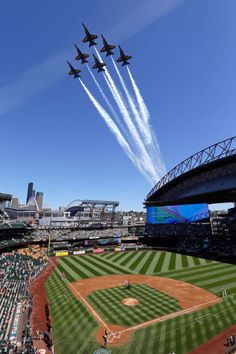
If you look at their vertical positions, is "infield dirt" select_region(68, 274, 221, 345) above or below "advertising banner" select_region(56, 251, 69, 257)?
below

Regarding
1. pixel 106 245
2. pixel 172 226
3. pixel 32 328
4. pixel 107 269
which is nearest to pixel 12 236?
pixel 106 245

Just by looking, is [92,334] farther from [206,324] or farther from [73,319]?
[206,324]

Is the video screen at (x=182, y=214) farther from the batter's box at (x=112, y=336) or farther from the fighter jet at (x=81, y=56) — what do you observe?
the batter's box at (x=112, y=336)

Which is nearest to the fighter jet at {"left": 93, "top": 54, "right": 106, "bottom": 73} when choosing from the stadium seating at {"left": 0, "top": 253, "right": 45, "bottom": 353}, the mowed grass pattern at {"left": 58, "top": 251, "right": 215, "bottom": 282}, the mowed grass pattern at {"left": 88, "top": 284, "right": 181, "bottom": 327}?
the mowed grass pattern at {"left": 58, "top": 251, "right": 215, "bottom": 282}

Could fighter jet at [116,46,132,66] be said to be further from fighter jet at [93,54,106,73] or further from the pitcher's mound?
the pitcher's mound

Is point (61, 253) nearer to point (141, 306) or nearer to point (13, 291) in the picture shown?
point (13, 291)

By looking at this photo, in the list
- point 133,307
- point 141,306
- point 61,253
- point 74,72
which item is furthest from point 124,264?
point 74,72

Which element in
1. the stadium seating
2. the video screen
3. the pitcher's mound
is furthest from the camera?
the video screen
